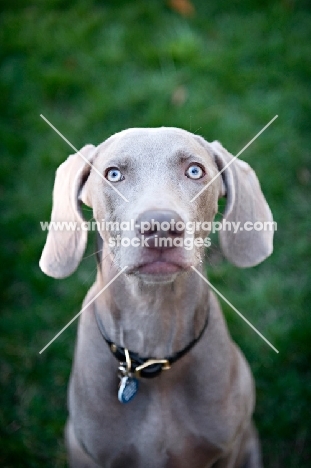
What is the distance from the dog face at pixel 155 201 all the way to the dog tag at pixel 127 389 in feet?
1.81

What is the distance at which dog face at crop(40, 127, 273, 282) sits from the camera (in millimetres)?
2082

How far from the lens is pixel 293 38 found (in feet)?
17.1

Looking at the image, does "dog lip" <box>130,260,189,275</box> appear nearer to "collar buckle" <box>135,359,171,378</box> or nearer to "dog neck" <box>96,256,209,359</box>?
"dog neck" <box>96,256,209,359</box>

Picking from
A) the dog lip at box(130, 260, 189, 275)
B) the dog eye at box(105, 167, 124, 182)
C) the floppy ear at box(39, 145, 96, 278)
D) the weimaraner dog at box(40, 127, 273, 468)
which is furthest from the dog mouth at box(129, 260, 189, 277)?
the floppy ear at box(39, 145, 96, 278)

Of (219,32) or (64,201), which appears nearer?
(64,201)

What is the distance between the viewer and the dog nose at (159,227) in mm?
1977

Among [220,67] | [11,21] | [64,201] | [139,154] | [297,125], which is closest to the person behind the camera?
[139,154]

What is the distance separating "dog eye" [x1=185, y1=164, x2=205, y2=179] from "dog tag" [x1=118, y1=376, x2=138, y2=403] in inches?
35.7

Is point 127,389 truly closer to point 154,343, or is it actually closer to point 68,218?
point 154,343

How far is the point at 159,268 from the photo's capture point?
2.12 metres

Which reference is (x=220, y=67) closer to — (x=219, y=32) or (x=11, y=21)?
(x=219, y=32)

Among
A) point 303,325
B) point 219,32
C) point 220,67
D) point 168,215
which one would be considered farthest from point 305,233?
point 168,215

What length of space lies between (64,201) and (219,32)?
339cm

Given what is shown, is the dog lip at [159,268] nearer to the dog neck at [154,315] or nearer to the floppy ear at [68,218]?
the dog neck at [154,315]
